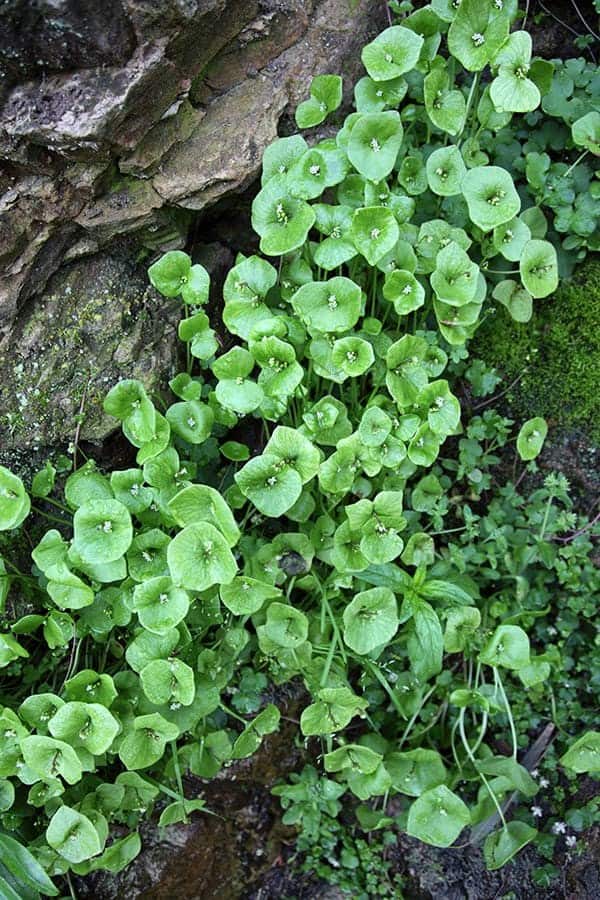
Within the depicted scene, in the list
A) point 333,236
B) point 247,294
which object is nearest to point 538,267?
point 333,236

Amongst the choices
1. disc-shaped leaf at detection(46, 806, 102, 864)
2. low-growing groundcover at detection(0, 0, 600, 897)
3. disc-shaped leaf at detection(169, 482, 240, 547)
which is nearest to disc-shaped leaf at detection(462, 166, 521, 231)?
low-growing groundcover at detection(0, 0, 600, 897)

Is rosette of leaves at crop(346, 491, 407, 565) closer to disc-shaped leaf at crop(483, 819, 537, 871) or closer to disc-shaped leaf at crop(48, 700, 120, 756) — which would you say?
disc-shaped leaf at crop(48, 700, 120, 756)

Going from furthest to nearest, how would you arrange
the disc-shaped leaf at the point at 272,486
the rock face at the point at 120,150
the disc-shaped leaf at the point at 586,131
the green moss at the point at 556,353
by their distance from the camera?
1. the green moss at the point at 556,353
2. the disc-shaped leaf at the point at 586,131
3. the disc-shaped leaf at the point at 272,486
4. the rock face at the point at 120,150

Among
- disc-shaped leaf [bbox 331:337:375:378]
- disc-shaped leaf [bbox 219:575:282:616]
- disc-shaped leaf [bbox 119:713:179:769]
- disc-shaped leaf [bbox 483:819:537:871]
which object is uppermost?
disc-shaped leaf [bbox 331:337:375:378]

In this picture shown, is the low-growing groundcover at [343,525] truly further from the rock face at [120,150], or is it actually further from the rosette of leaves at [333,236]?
the rock face at [120,150]

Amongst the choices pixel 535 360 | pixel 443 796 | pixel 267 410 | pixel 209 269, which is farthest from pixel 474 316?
pixel 443 796

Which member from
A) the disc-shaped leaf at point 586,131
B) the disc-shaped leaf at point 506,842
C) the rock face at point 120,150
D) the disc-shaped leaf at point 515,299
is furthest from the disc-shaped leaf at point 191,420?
the disc-shaped leaf at point 506,842
